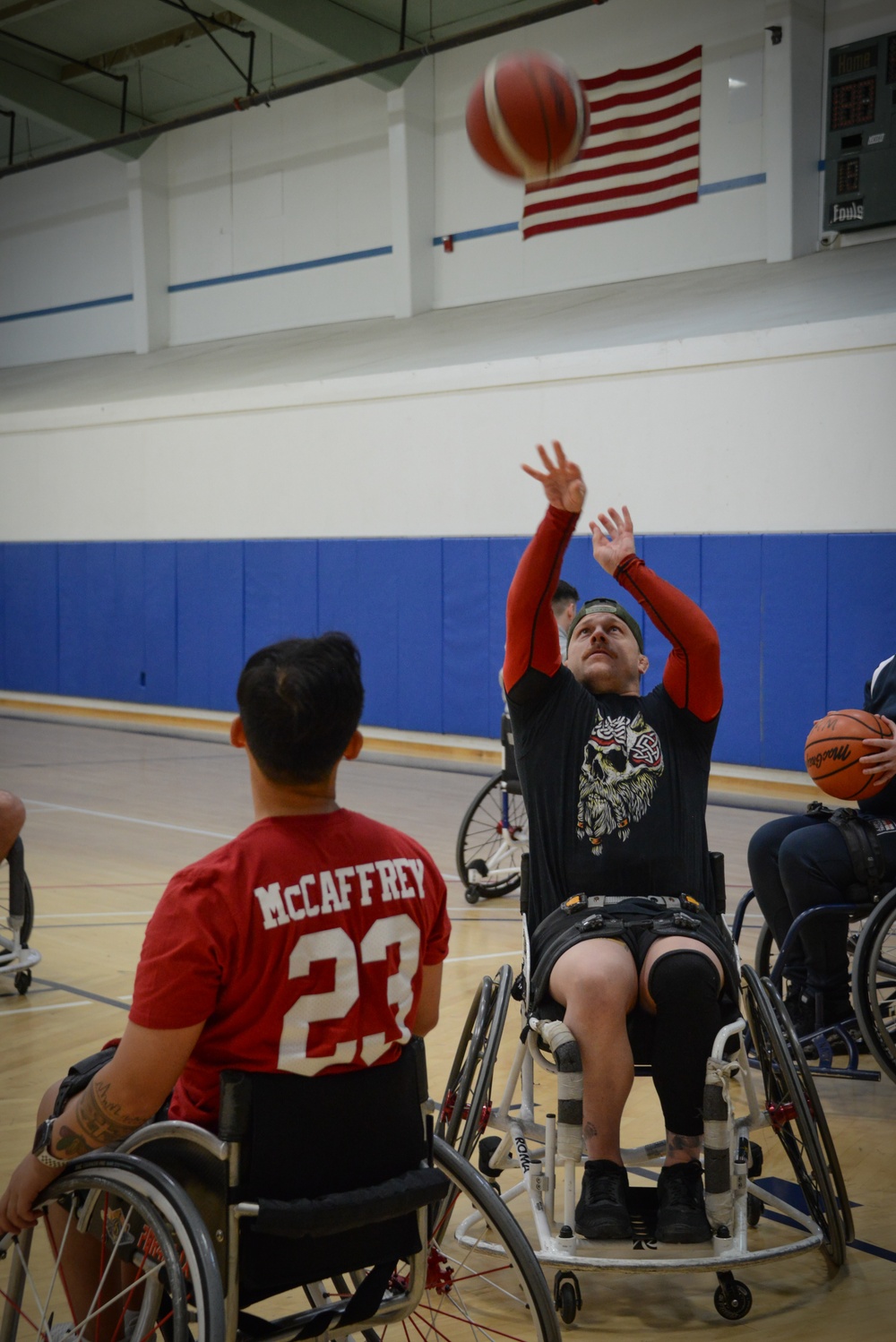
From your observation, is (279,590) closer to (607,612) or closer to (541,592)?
(607,612)

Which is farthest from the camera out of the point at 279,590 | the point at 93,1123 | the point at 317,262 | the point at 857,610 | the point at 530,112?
the point at 317,262

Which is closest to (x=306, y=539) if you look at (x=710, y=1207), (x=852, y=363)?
(x=852, y=363)

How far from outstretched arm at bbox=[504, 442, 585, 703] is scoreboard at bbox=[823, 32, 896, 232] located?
7652 millimetres

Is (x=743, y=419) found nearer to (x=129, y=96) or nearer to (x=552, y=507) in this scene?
(x=552, y=507)

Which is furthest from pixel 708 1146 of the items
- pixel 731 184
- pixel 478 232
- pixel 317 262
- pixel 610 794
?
pixel 317 262

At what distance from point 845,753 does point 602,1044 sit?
1.39 metres

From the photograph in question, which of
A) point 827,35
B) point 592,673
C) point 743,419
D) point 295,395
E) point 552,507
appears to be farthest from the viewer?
point 295,395

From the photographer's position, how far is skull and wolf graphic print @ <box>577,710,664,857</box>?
2.73 meters

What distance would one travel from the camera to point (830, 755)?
11.7 ft

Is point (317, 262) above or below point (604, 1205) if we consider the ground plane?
above

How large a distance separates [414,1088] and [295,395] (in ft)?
33.6

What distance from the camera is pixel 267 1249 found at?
5.35ft

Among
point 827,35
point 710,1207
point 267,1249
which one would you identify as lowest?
point 710,1207

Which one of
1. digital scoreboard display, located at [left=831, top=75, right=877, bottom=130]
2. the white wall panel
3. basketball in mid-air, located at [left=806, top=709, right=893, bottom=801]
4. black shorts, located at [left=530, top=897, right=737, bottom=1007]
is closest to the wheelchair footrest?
black shorts, located at [left=530, top=897, right=737, bottom=1007]
